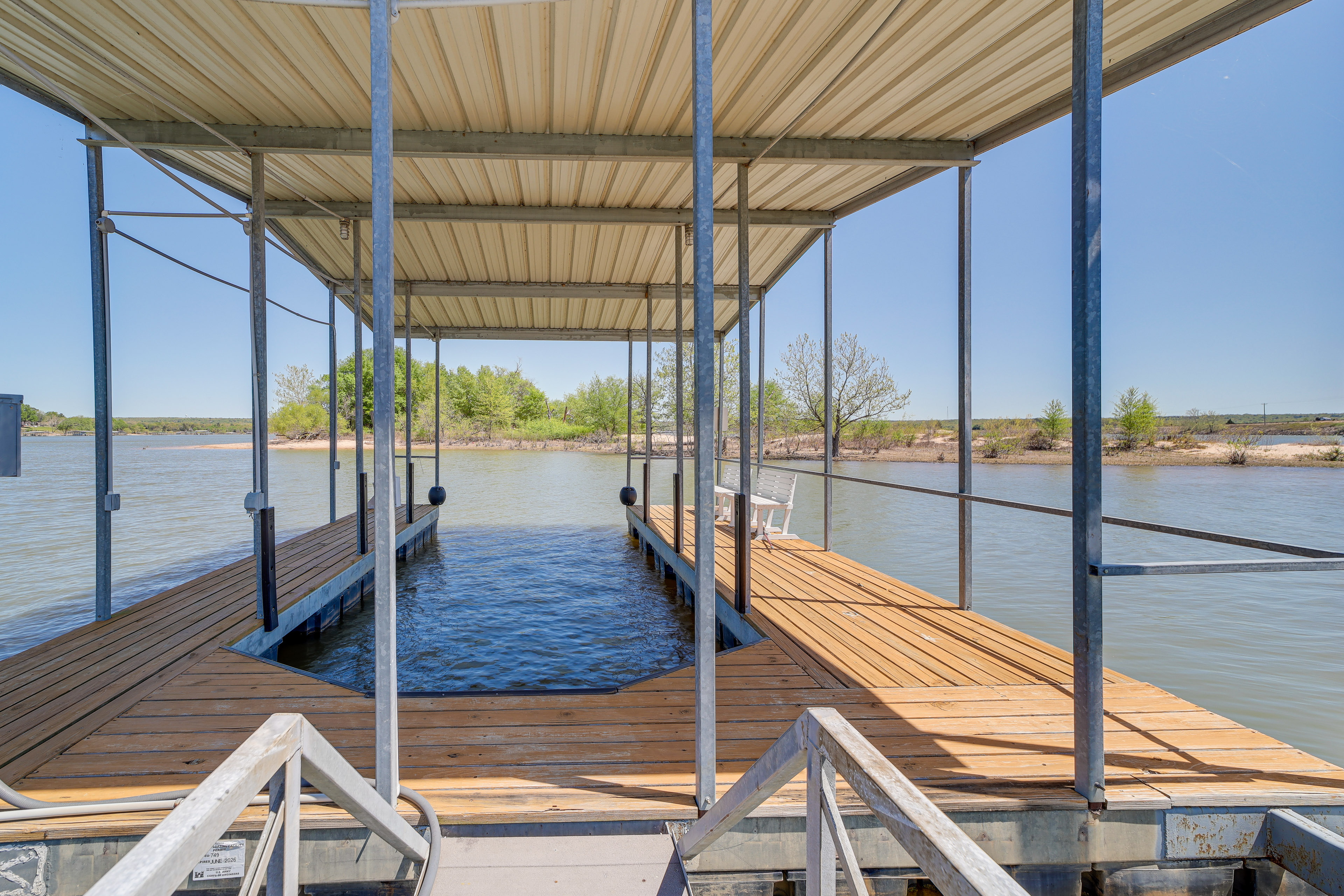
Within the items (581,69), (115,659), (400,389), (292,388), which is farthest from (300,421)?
(581,69)

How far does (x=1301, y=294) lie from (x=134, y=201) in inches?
1842

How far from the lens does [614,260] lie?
6.91 meters

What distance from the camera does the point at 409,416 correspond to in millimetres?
7297

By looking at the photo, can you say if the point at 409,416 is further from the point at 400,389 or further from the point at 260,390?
the point at 400,389

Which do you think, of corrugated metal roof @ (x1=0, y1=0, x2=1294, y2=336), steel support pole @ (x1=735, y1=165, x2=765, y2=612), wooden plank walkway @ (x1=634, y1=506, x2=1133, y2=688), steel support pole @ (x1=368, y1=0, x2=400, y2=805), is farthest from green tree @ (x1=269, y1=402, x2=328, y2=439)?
steel support pole @ (x1=368, y1=0, x2=400, y2=805)

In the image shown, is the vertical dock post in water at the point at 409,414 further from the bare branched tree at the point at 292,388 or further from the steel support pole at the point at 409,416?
the bare branched tree at the point at 292,388

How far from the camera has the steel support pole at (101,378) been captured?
3752mm

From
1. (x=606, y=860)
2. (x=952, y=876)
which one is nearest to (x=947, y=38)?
(x=952, y=876)

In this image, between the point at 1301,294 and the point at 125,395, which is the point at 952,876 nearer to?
the point at 125,395

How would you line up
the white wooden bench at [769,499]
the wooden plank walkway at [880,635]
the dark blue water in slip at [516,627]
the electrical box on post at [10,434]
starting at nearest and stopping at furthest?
the electrical box on post at [10,434], the wooden plank walkway at [880,635], the dark blue water in slip at [516,627], the white wooden bench at [769,499]

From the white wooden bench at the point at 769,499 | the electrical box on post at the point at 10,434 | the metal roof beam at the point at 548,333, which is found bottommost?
the white wooden bench at the point at 769,499

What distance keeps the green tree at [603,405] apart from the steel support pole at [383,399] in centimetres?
3737

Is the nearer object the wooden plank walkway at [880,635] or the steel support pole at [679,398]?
the wooden plank walkway at [880,635]

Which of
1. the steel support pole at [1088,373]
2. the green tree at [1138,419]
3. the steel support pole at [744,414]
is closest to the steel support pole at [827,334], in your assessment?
the steel support pole at [744,414]
